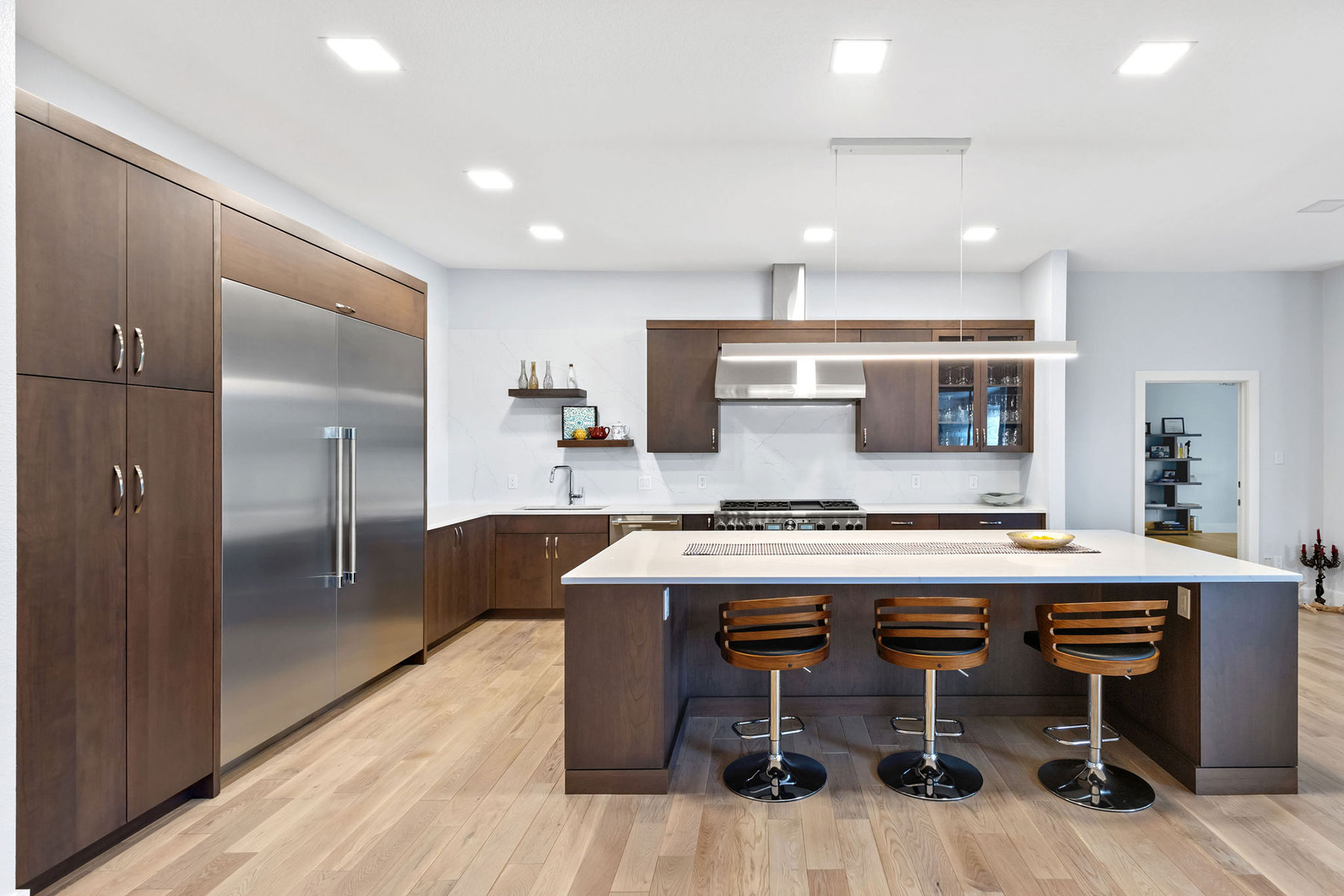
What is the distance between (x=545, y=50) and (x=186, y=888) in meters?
2.95

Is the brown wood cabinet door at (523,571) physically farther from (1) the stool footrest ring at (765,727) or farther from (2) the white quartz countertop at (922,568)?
(1) the stool footrest ring at (765,727)

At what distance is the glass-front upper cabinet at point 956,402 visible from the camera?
558cm

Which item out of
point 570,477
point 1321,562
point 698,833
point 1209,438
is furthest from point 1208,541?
point 698,833

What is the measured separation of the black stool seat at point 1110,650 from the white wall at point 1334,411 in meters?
4.72

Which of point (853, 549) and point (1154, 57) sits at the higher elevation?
point (1154, 57)

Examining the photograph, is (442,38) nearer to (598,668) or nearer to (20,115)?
(20,115)

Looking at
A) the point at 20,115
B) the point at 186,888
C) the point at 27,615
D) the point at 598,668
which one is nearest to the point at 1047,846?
the point at 598,668

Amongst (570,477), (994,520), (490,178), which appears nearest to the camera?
(490,178)

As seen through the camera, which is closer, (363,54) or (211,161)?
(363,54)

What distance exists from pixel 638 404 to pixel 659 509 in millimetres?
1016

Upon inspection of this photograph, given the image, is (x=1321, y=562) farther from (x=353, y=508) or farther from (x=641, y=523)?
(x=353, y=508)

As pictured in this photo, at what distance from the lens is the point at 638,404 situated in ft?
19.5

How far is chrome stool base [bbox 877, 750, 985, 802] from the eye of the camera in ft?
8.51

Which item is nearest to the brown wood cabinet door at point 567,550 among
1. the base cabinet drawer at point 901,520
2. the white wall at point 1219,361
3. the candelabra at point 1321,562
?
the base cabinet drawer at point 901,520
